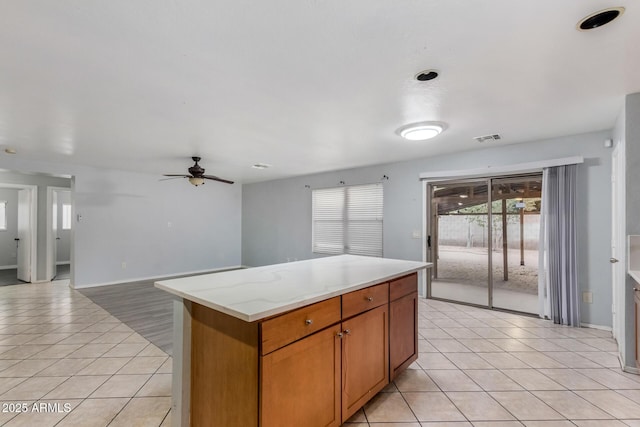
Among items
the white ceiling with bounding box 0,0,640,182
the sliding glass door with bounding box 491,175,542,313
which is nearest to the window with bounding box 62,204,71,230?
the white ceiling with bounding box 0,0,640,182

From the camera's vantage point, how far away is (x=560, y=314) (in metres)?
3.54

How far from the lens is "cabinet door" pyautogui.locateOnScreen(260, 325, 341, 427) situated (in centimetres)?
129

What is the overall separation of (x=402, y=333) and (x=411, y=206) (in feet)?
9.61

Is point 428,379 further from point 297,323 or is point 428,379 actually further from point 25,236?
point 25,236

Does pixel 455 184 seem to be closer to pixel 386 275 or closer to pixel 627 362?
pixel 627 362

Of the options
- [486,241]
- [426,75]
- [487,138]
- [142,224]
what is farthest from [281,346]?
[142,224]

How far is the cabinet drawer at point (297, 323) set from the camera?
4.26 feet

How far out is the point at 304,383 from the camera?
145cm

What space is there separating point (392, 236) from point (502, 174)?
190 centimetres

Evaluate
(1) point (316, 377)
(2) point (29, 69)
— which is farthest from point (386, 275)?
(2) point (29, 69)

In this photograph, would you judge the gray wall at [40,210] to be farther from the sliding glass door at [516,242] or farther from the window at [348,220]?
the sliding glass door at [516,242]

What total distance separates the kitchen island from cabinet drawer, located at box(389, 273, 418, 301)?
2 centimetres

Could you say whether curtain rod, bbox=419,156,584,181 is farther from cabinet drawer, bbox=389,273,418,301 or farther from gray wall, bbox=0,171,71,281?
gray wall, bbox=0,171,71,281

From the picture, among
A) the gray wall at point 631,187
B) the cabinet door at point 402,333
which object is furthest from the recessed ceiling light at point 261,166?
the gray wall at point 631,187
